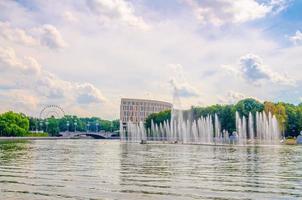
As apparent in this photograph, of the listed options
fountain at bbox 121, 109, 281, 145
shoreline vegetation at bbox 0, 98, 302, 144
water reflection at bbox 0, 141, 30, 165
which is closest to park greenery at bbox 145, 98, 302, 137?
shoreline vegetation at bbox 0, 98, 302, 144

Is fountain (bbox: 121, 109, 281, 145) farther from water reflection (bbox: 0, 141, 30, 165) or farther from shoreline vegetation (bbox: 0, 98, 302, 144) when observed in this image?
water reflection (bbox: 0, 141, 30, 165)

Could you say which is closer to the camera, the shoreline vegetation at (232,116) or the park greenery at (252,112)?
the park greenery at (252,112)

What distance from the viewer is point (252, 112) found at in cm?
12538

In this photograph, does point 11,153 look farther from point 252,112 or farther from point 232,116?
point 232,116

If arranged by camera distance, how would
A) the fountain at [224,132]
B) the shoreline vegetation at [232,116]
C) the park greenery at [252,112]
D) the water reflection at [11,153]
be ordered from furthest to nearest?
the shoreline vegetation at [232,116], the park greenery at [252,112], the fountain at [224,132], the water reflection at [11,153]

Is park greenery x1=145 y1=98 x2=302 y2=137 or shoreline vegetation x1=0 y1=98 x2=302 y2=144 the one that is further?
shoreline vegetation x1=0 y1=98 x2=302 y2=144

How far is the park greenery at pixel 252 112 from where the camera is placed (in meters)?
115

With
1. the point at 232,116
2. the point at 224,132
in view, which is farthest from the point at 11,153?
the point at 232,116

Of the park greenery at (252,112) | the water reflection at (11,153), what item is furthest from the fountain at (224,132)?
the water reflection at (11,153)

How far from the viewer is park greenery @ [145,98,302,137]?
115m

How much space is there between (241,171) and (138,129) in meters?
123

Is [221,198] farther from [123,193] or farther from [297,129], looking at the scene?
[297,129]

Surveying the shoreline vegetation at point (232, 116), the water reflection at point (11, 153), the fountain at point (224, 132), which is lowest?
the water reflection at point (11, 153)

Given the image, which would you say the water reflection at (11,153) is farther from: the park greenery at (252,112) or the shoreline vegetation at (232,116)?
the park greenery at (252,112)
